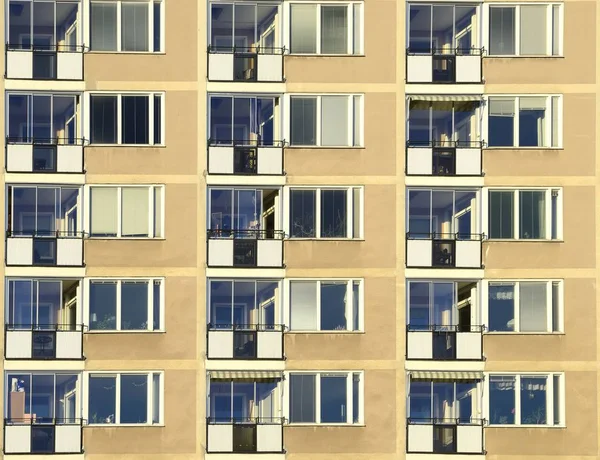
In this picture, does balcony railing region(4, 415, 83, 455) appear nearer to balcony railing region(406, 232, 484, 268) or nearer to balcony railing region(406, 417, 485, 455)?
balcony railing region(406, 417, 485, 455)

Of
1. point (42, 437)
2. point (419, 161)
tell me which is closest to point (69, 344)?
point (42, 437)

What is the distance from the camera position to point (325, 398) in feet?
211

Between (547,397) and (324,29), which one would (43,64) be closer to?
(324,29)

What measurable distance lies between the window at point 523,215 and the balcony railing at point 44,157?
588 inches

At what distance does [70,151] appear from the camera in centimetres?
6475

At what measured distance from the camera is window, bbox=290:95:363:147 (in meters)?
65.6

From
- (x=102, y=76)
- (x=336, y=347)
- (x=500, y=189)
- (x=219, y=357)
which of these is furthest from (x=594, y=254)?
(x=102, y=76)

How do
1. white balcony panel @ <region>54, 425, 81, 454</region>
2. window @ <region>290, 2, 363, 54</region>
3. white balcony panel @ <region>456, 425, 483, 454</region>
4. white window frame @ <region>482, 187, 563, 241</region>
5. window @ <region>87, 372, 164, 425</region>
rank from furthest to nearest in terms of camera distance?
window @ <region>290, 2, 363, 54</region>, white window frame @ <region>482, 187, 563, 241</region>, white balcony panel @ <region>456, 425, 483, 454</region>, window @ <region>87, 372, 164, 425</region>, white balcony panel @ <region>54, 425, 81, 454</region>

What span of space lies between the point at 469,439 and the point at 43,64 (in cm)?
2025

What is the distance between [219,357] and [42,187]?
8770 mm

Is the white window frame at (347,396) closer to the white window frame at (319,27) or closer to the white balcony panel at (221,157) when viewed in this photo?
the white balcony panel at (221,157)

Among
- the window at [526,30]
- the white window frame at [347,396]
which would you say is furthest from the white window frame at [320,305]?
the window at [526,30]

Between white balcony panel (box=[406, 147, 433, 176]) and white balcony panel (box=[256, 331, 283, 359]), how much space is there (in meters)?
7.64

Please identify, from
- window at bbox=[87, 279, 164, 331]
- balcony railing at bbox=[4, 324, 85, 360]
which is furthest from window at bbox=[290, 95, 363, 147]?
balcony railing at bbox=[4, 324, 85, 360]
